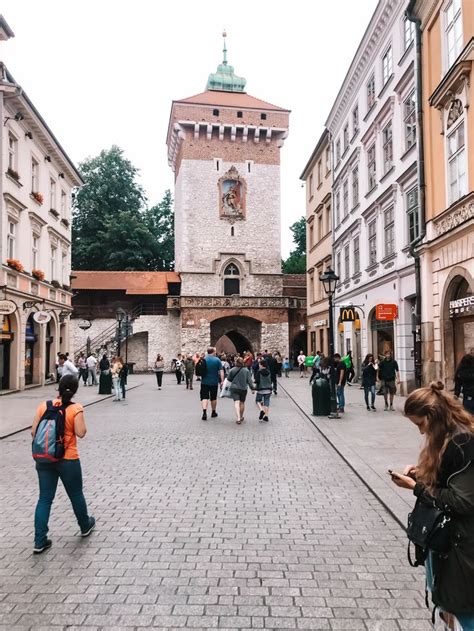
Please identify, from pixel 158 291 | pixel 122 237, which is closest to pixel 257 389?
pixel 158 291

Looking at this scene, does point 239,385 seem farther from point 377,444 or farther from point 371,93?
point 371,93

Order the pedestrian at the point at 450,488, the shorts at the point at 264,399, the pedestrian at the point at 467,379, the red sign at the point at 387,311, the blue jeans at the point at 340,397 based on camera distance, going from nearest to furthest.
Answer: the pedestrian at the point at 450,488, the pedestrian at the point at 467,379, the shorts at the point at 264,399, the blue jeans at the point at 340,397, the red sign at the point at 387,311

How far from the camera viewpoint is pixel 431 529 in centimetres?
242

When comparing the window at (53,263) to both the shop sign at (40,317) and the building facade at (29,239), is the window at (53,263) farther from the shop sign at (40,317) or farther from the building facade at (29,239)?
the shop sign at (40,317)

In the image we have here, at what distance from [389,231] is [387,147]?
3234mm

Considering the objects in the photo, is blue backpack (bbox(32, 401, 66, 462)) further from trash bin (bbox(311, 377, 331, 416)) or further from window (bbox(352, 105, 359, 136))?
window (bbox(352, 105, 359, 136))

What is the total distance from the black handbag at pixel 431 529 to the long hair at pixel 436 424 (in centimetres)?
10

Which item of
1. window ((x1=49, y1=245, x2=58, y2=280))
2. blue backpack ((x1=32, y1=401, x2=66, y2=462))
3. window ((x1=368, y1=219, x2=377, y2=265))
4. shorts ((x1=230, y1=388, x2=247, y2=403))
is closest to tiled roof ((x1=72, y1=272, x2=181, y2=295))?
window ((x1=49, y1=245, x2=58, y2=280))

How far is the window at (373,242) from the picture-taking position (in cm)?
2264

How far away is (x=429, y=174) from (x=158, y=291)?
29747 millimetres

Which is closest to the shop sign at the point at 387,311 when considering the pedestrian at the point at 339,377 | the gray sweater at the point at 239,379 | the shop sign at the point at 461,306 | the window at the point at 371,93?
the shop sign at the point at 461,306

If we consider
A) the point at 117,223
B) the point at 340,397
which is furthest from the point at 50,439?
the point at 117,223

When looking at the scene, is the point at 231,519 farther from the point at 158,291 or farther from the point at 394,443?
the point at 158,291

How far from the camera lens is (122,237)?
52062 millimetres
